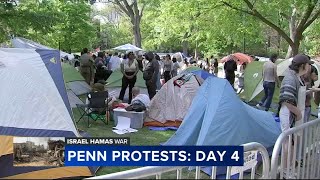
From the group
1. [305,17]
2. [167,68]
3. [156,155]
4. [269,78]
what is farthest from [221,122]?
[305,17]

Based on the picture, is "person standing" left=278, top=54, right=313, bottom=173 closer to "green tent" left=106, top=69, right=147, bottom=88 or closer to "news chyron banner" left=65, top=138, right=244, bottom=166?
"news chyron banner" left=65, top=138, right=244, bottom=166

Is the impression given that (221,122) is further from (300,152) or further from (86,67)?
(86,67)

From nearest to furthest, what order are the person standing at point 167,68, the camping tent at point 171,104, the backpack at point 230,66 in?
1. the camping tent at point 171,104
2. the backpack at point 230,66
3. the person standing at point 167,68

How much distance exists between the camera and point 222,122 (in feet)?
20.3

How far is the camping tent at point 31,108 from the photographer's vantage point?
556 cm

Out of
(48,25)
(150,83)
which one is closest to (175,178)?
(150,83)

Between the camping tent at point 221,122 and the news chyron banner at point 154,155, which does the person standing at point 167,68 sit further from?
the news chyron banner at point 154,155

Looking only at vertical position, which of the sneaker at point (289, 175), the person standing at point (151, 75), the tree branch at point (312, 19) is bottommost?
the sneaker at point (289, 175)

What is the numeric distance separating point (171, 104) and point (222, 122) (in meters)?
3.53

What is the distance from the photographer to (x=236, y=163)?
10.8ft

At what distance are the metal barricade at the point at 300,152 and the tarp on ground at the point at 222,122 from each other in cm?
153

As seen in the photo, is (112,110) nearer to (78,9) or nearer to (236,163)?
(236,163)

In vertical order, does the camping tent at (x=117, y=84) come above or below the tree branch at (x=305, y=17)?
below

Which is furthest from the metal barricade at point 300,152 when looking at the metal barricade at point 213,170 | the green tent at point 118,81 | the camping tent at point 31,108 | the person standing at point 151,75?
the green tent at point 118,81
